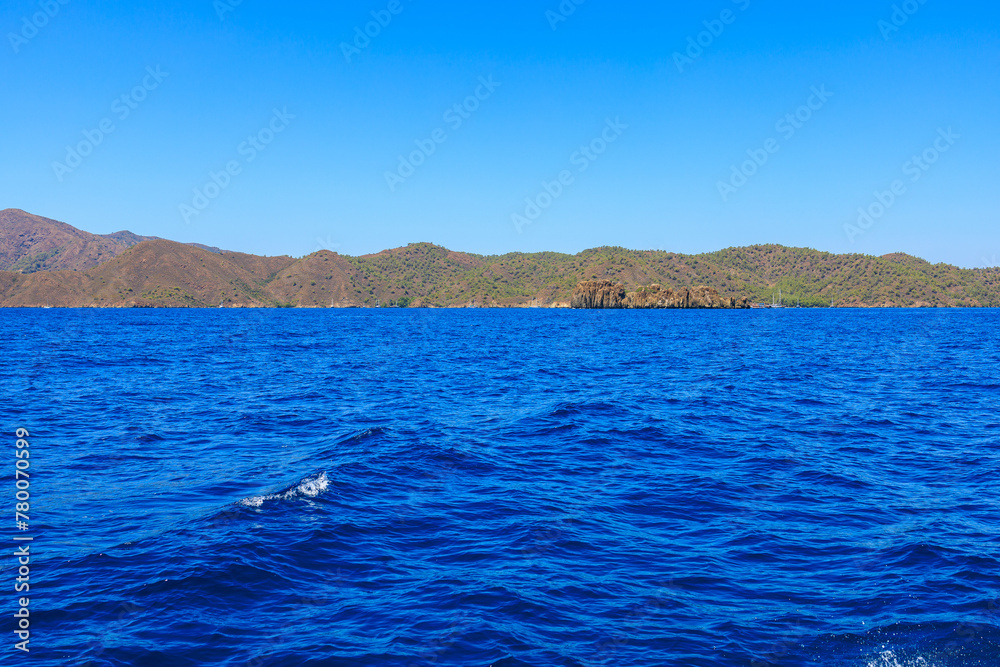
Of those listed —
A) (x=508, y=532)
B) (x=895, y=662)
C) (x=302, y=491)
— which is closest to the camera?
(x=895, y=662)

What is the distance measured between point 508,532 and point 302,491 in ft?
20.9

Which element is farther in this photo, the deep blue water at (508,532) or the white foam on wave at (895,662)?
the deep blue water at (508,532)

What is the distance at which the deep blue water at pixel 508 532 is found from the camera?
9.35 meters

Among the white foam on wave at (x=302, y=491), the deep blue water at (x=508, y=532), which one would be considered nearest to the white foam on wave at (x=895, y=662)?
the deep blue water at (x=508, y=532)

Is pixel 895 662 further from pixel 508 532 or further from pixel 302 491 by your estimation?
pixel 302 491

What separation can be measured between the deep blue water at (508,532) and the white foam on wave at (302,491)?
0.27 feet

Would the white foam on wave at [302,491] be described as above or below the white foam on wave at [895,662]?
below

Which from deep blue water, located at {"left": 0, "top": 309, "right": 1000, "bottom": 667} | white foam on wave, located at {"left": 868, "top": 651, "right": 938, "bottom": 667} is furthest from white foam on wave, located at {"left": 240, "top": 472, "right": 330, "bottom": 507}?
white foam on wave, located at {"left": 868, "top": 651, "right": 938, "bottom": 667}

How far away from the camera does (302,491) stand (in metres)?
16.6

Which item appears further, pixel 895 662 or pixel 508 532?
pixel 508 532

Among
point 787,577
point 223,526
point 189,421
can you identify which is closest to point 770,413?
point 787,577

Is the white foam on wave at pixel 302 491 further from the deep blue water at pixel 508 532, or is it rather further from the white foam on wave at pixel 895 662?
the white foam on wave at pixel 895 662

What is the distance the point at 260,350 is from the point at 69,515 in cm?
5799

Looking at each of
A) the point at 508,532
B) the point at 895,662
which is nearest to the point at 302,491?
the point at 508,532
